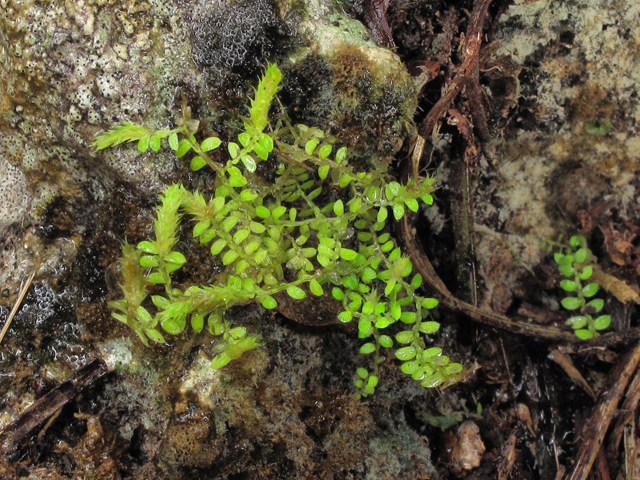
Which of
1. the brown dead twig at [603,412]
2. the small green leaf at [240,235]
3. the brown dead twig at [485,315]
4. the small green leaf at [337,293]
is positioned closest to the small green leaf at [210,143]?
the small green leaf at [240,235]

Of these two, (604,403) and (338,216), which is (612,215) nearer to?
(604,403)

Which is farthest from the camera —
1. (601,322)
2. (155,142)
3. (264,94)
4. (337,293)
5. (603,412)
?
(601,322)

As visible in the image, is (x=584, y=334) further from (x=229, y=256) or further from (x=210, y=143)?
(x=210, y=143)

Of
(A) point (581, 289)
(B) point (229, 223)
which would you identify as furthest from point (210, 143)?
(A) point (581, 289)

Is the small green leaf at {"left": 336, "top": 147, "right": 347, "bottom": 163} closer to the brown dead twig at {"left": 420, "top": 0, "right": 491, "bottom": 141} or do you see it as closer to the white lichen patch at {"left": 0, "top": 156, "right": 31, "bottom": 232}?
the brown dead twig at {"left": 420, "top": 0, "right": 491, "bottom": 141}

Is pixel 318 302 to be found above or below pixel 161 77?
below

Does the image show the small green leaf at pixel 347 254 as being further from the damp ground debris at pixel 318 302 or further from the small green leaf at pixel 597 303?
the small green leaf at pixel 597 303
